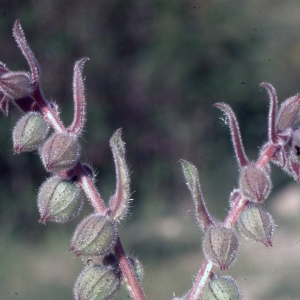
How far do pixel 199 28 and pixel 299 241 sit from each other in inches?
75.5

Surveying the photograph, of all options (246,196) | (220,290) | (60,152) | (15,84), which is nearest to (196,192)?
(246,196)

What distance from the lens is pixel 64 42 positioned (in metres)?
3.63

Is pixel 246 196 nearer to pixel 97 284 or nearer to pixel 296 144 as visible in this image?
pixel 296 144

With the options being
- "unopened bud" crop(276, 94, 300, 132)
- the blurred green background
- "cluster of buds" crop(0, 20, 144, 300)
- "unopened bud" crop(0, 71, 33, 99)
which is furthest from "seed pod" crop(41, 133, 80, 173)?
the blurred green background

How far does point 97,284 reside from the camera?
1.07 metres

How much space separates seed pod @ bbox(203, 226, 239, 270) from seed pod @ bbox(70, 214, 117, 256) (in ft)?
0.76

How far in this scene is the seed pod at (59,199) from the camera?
1084 millimetres

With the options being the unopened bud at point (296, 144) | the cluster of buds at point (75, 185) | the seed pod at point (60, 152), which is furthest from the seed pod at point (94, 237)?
the unopened bud at point (296, 144)

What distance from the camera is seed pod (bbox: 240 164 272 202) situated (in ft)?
Result: 3.57

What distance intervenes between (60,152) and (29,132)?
0.10m

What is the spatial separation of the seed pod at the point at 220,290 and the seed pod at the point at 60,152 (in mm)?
443

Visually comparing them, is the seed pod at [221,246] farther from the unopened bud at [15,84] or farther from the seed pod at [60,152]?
the unopened bud at [15,84]

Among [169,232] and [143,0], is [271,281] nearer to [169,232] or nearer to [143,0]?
[169,232]

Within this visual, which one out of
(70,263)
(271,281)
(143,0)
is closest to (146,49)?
(143,0)
